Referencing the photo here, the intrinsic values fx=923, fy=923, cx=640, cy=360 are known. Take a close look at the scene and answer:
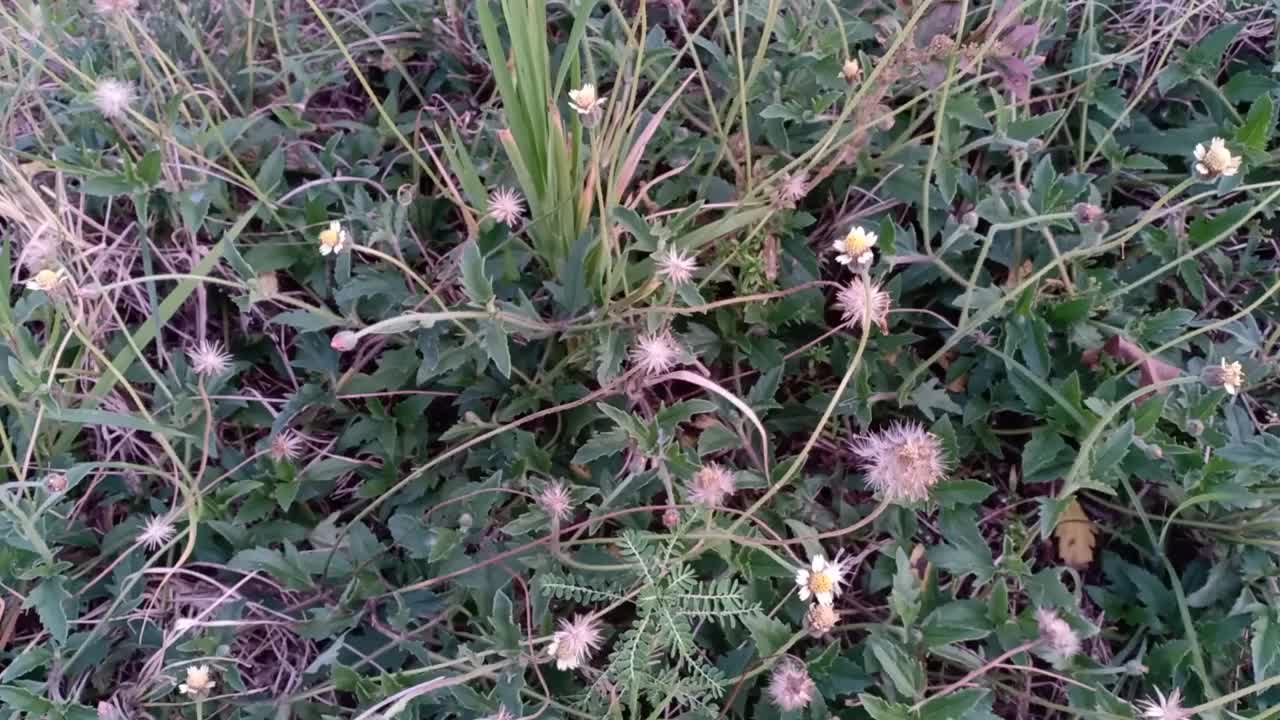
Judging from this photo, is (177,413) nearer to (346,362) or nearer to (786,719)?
(346,362)

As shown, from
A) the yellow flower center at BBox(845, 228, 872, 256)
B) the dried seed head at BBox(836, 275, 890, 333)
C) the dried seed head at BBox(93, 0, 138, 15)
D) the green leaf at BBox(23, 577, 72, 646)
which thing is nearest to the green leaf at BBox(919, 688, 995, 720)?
the dried seed head at BBox(836, 275, 890, 333)

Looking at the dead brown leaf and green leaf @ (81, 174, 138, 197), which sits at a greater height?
green leaf @ (81, 174, 138, 197)

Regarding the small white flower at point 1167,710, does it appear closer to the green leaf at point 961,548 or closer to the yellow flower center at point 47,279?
the green leaf at point 961,548

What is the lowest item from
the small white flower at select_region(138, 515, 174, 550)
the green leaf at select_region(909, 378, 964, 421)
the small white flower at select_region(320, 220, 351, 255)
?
the small white flower at select_region(138, 515, 174, 550)

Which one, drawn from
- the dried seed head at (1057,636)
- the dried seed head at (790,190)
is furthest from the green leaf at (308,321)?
the dried seed head at (1057,636)

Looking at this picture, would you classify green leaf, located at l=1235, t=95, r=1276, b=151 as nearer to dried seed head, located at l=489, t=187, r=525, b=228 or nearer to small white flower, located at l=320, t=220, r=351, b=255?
dried seed head, located at l=489, t=187, r=525, b=228

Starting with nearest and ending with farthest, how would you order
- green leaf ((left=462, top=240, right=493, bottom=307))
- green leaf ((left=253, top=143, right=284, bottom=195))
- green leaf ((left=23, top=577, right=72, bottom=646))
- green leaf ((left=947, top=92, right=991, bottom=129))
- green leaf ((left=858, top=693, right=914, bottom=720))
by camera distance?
green leaf ((left=858, top=693, right=914, bottom=720)) → green leaf ((left=462, top=240, right=493, bottom=307)) → green leaf ((left=23, top=577, right=72, bottom=646)) → green leaf ((left=947, top=92, right=991, bottom=129)) → green leaf ((left=253, top=143, right=284, bottom=195))

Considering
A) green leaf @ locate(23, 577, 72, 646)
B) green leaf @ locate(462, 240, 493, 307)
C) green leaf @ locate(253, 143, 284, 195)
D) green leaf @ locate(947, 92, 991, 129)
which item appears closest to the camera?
green leaf @ locate(462, 240, 493, 307)
